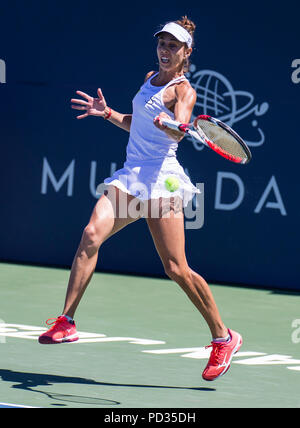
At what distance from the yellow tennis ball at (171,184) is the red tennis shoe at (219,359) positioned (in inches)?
35.9

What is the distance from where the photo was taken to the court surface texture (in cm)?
569

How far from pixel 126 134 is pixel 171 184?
14.1 feet

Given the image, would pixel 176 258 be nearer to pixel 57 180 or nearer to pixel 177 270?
pixel 177 270

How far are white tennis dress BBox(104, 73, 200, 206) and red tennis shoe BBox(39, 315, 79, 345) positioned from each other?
819 mm

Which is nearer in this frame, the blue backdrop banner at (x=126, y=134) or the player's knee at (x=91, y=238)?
the player's knee at (x=91, y=238)

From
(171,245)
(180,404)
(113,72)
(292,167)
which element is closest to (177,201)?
(171,245)

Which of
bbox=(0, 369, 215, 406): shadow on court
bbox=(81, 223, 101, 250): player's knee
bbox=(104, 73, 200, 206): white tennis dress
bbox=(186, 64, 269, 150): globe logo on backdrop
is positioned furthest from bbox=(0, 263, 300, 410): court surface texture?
bbox=(186, 64, 269, 150): globe logo on backdrop

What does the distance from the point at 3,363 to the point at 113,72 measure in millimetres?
4660

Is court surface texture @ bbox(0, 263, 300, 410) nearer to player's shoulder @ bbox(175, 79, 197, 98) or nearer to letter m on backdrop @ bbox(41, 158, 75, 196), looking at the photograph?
letter m on backdrop @ bbox(41, 158, 75, 196)

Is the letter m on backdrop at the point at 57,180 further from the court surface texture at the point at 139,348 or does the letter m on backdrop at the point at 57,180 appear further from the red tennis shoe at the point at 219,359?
the red tennis shoe at the point at 219,359

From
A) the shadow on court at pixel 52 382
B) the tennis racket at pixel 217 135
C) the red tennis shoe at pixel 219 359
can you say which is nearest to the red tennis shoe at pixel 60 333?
the shadow on court at pixel 52 382

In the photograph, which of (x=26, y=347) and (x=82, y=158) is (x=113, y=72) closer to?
(x=82, y=158)

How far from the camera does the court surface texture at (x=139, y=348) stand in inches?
224

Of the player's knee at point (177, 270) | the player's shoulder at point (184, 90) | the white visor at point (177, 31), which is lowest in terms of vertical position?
the player's knee at point (177, 270)
